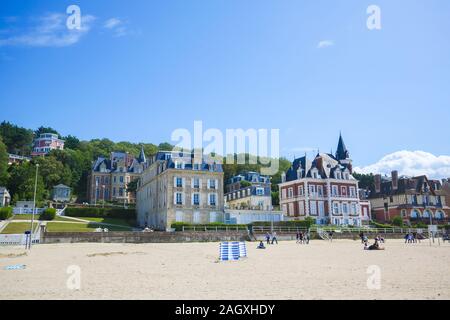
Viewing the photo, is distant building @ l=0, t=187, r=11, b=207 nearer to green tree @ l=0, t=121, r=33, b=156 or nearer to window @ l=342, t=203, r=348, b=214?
window @ l=342, t=203, r=348, b=214

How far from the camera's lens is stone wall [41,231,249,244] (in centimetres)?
3741

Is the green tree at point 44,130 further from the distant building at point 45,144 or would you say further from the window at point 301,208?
the window at point 301,208

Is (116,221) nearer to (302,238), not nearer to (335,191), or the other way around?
(302,238)

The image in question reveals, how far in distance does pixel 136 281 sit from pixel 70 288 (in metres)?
2.35

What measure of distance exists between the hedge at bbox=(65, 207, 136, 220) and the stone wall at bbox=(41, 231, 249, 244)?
89.4ft

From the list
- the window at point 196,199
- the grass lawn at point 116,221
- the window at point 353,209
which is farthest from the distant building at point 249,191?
the grass lawn at point 116,221

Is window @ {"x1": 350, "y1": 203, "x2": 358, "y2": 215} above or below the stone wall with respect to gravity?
above

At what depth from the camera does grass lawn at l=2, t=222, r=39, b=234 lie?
43938mm

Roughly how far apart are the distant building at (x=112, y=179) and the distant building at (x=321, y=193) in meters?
39.4

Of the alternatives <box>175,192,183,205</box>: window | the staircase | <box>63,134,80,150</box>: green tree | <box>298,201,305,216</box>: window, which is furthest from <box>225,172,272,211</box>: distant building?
<box>63,134,80,150</box>: green tree

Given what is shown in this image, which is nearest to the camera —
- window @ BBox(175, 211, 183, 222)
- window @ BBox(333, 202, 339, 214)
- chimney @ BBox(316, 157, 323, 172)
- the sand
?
the sand

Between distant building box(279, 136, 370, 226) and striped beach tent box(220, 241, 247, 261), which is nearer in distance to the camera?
striped beach tent box(220, 241, 247, 261)

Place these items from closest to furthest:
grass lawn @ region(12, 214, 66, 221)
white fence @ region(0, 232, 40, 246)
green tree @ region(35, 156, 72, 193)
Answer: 1. white fence @ region(0, 232, 40, 246)
2. grass lawn @ region(12, 214, 66, 221)
3. green tree @ region(35, 156, 72, 193)

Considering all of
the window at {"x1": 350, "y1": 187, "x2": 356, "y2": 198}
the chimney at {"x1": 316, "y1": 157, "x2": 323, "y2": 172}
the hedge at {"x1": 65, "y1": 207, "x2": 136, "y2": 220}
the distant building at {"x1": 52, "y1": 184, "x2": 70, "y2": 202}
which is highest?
the chimney at {"x1": 316, "y1": 157, "x2": 323, "y2": 172}
